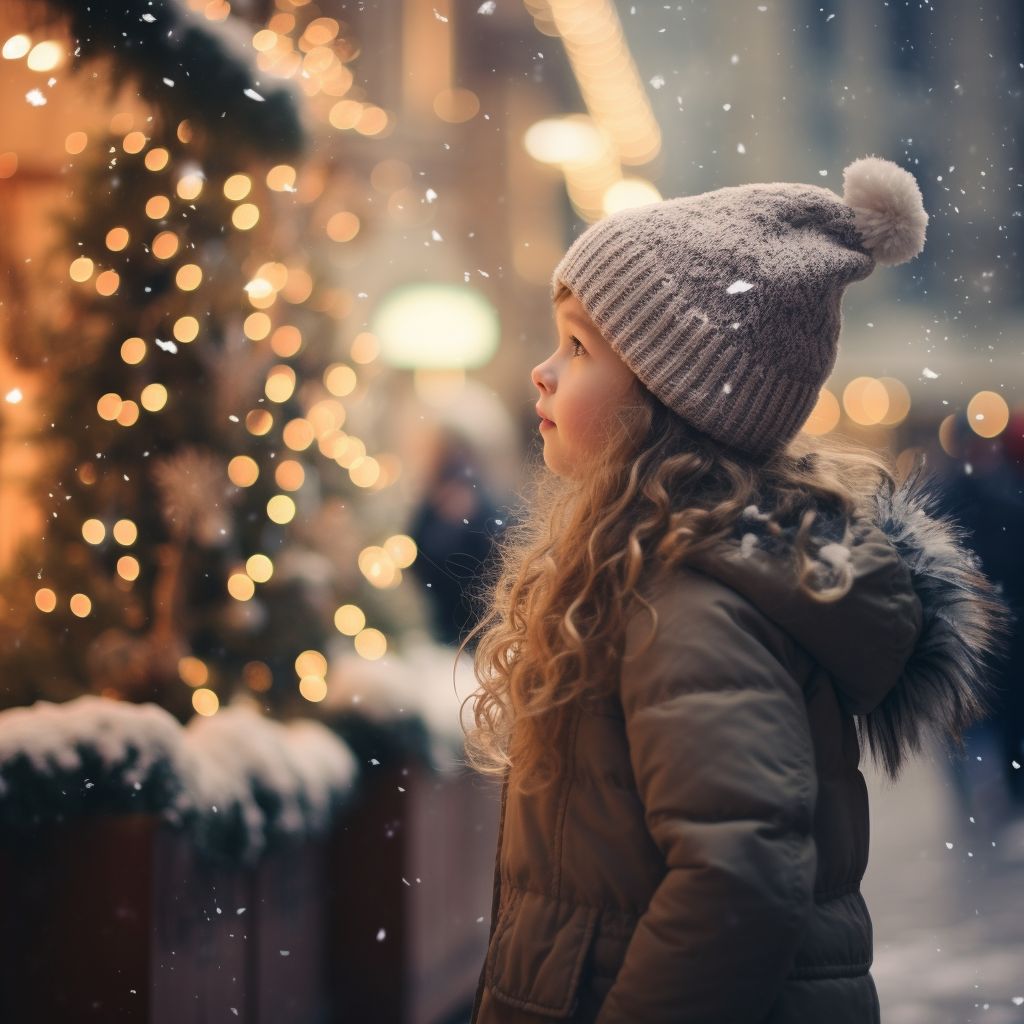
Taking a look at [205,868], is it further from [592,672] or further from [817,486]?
[817,486]

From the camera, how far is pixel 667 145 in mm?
3049

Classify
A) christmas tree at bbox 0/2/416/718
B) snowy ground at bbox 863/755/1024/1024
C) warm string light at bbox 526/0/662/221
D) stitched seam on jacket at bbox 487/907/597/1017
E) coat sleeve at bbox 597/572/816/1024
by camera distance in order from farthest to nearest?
1. warm string light at bbox 526/0/662/221
2. snowy ground at bbox 863/755/1024/1024
3. christmas tree at bbox 0/2/416/718
4. stitched seam on jacket at bbox 487/907/597/1017
5. coat sleeve at bbox 597/572/816/1024

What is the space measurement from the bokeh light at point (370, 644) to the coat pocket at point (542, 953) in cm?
117

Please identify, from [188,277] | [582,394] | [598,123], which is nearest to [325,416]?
[188,277]

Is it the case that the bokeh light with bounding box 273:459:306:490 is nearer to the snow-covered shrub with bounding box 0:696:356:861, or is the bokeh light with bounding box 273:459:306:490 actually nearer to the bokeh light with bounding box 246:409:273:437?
the bokeh light with bounding box 246:409:273:437

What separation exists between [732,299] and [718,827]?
2.23 ft

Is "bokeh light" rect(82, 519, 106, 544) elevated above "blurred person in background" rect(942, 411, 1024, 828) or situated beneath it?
elevated above

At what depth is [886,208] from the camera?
4.10 feet

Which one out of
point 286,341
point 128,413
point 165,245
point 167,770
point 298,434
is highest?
point 165,245

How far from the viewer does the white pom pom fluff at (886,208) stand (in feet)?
4.07

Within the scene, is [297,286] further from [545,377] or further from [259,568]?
[545,377]

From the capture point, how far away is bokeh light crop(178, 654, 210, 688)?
2.08m

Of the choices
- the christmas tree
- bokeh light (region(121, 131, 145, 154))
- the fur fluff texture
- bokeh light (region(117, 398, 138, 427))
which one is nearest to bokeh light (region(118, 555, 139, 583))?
the christmas tree

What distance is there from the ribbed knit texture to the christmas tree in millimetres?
1207
